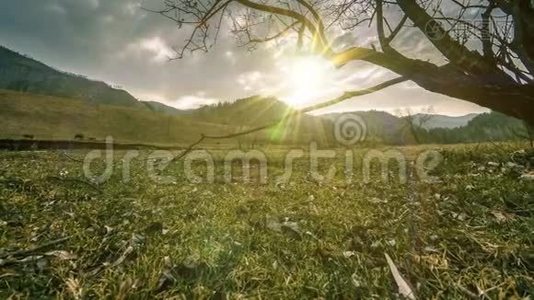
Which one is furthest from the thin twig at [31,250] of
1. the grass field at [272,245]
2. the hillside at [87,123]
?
the hillside at [87,123]

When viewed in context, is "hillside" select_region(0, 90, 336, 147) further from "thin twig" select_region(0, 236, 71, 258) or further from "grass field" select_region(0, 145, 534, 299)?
"thin twig" select_region(0, 236, 71, 258)

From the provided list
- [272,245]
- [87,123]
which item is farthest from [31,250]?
[87,123]

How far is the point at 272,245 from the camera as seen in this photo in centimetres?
384

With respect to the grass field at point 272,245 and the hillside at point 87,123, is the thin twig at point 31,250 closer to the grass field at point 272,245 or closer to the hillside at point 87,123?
the grass field at point 272,245

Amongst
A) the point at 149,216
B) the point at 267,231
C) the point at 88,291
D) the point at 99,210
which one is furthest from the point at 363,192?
the point at 88,291

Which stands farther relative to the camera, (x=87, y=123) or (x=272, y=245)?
(x=87, y=123)

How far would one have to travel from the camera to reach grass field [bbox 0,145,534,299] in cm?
283

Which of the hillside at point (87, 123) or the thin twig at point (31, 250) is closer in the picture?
the thin twig at point (31, 250)

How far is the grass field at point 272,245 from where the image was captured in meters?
2.83

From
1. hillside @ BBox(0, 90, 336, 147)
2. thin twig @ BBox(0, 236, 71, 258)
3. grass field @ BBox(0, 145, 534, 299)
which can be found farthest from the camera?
hillside @ BBox(0, 90, 336, 147)

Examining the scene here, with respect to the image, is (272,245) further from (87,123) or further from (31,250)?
(87,123)

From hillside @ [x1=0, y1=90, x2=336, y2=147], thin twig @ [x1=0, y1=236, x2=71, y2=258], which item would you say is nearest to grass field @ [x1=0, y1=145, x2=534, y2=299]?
thin twig @ [x1=0, y1=236, x2=71, y2=258]

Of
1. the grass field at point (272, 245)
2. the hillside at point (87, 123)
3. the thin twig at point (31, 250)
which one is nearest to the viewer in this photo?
the grass field at point (272, 245)

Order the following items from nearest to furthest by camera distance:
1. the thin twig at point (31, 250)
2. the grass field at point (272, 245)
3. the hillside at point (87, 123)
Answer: the grass field at point (272, 245), the thin twig at point (31, 250), the hillside at point (87, 123)
